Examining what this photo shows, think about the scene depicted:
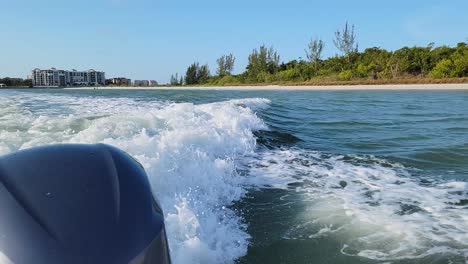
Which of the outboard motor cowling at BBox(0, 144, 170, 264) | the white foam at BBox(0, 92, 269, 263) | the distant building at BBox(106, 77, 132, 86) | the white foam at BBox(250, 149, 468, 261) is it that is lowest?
the white foam at BBox(250, 149, 468, 261)

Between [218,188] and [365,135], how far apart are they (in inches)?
194

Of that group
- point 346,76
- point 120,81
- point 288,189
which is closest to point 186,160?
point 288,189

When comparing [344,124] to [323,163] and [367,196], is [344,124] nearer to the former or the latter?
[323,163]

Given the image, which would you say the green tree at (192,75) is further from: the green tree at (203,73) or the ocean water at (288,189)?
the ocean water at (288,189)

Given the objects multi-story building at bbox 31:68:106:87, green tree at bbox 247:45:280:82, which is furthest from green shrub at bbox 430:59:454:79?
multi-story building at bbox 31:68:106:87

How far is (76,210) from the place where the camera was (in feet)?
3.66

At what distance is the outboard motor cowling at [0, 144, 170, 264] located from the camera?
1.00 m

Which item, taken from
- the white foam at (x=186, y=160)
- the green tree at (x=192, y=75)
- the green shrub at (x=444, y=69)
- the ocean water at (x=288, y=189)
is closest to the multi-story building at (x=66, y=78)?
the green tree at (x=192, y=75)

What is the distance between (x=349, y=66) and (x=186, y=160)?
41.0m

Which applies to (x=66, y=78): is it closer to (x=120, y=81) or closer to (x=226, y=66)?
(x=120, y=81)

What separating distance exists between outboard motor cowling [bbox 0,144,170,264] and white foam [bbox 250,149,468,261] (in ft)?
5.54

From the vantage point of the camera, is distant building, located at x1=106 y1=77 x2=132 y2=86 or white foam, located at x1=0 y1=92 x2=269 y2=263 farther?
distant building, located at x1=106 y1=77 x2=132 y2=86

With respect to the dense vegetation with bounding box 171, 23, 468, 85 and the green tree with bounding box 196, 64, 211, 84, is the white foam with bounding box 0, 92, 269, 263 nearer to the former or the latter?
the dense vegetation with bounding box 171, 23, 468, 85

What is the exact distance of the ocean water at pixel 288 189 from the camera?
2.46 metres
